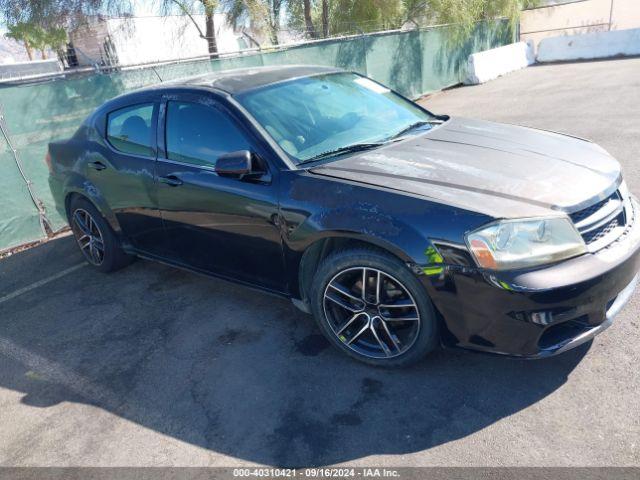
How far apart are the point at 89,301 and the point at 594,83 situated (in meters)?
12.9

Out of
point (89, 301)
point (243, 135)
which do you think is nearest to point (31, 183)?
point (89, 301)

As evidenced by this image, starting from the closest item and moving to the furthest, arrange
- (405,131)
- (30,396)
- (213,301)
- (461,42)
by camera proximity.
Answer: (30,396) < (405,131) < (213,301) < (461,42)

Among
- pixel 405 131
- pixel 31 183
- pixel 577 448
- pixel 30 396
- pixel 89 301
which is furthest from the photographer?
pixel 31 183

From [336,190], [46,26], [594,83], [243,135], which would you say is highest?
[46,26]

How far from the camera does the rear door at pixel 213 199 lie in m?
3.35

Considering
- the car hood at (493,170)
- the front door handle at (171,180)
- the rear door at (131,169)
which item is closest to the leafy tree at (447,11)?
the car hood at (493,170)

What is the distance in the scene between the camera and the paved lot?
2.52 m

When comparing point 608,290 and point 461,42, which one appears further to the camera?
point 461,42

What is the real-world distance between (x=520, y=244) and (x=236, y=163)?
5.60 ft

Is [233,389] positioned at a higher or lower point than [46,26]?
lower

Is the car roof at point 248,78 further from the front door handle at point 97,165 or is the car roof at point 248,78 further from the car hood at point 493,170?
the car hood at point 493,170

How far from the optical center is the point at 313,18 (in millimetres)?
17125

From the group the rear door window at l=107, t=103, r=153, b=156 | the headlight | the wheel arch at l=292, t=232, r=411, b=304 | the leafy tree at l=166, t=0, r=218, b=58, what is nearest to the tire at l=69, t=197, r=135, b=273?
the rear door window at l=107, t=103, r=153, b=156

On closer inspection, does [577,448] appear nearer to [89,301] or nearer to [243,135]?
[243,135]
